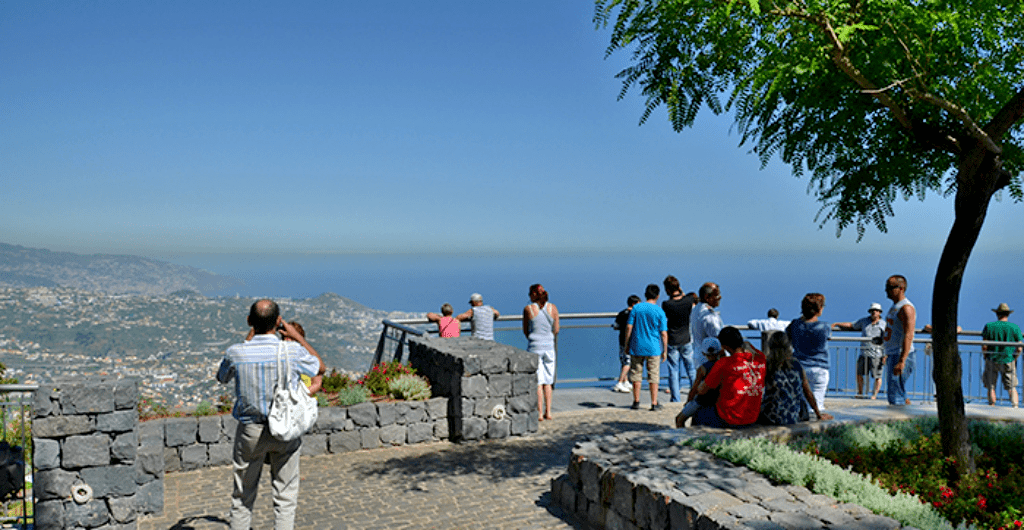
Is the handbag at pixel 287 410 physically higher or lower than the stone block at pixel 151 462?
higher

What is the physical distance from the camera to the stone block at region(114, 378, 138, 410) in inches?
207

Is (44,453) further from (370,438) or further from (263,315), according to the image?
(370,438)

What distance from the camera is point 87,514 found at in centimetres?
523

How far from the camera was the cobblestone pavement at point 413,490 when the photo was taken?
562 centimetres

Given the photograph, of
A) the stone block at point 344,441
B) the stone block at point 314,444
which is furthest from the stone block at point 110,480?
the stone block at point 344,441

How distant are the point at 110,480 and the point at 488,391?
14.4ft

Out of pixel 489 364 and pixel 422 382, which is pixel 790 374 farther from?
pixel 422 382

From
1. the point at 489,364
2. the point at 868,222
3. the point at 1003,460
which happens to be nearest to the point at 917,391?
the point at 1003,460

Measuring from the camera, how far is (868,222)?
556cm

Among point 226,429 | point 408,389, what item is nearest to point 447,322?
point 408,389

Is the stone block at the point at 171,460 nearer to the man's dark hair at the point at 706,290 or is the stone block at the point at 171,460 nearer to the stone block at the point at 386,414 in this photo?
the stone block at the point at 386,414

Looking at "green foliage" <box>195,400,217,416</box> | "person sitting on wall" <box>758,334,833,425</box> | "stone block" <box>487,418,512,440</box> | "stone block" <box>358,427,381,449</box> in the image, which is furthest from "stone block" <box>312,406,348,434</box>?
"person sitting on wall" <box>758,334,833,425</box>

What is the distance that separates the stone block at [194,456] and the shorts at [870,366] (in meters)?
10.1

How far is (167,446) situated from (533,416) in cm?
444
